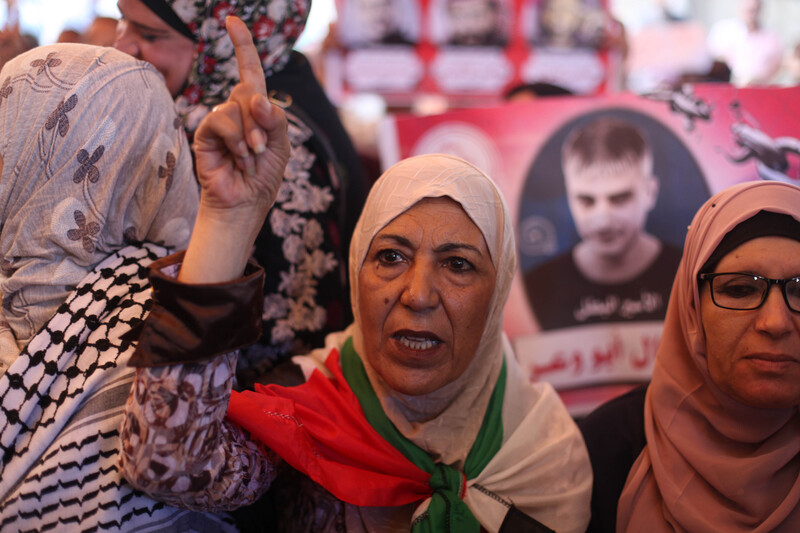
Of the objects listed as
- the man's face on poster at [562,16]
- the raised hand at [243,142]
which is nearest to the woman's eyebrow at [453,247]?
the raised hand at [243,142]

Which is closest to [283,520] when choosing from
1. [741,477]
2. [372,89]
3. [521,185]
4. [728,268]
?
[741,477]

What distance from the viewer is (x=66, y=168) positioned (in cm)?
136

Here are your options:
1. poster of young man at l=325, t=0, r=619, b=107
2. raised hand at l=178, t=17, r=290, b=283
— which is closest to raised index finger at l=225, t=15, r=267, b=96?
raised hand at l=178, t=17, r=290, b=283

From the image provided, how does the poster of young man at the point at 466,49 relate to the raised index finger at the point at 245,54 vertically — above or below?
above

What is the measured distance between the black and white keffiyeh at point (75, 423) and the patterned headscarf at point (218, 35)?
71 cm

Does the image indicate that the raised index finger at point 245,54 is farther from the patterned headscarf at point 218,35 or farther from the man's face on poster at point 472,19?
the man's face on poster at point 472,19

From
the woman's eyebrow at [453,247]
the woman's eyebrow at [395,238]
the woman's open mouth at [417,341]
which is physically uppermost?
the woman's eyebrow at [453,247]

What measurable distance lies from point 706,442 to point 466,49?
519cm

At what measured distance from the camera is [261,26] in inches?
77.6

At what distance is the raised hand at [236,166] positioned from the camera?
3.75ft

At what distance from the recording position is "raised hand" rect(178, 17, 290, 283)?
1144 millimetres

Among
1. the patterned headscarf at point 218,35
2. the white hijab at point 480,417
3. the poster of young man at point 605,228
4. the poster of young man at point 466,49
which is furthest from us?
the poster of young man at point 466,49

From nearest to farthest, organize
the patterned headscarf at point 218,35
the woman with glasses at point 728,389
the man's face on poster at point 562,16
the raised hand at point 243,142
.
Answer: the raised hand at point 243,142 → the woman with glasses at point 728,389 → the patterned headscarf at point 218,35 → the man's face on poster at point 562,16

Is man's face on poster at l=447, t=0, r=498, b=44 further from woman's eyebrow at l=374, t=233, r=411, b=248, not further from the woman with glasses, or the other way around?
woman's eyebrow at l=374, t=233, r=411, b=248
